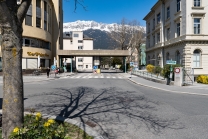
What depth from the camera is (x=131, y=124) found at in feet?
Result: 15.6

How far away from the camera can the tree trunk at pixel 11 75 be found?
2859mm

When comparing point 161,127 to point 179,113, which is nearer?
point 161,127

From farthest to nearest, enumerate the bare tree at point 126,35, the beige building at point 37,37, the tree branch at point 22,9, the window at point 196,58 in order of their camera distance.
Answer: the bare tree at point 126,35
the beige building at point 37,37
the window at point 196,58
the tree branch at point 22,9

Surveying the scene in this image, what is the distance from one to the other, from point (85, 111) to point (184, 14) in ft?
81.4

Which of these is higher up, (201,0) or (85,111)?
(201,0)

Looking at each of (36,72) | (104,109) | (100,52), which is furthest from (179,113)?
(100,52)

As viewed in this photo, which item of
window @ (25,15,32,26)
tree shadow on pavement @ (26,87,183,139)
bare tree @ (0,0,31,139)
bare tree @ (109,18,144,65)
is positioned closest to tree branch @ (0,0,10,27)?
bare tree @ (0,0,31,139)

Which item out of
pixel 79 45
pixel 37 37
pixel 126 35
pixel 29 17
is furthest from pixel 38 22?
pixel 79 45

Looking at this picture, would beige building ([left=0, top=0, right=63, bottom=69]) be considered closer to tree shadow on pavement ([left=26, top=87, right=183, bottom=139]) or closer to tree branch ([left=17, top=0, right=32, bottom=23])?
tree shadow on pavement ([left=26, top=87, right=183, bottom=139])

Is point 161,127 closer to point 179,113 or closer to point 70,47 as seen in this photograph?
point 179,113

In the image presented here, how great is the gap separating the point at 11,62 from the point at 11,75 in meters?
0.25

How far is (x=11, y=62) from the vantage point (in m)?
2.89

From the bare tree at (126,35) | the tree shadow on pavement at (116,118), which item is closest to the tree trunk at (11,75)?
the tree shadow on pavement at (116,118)

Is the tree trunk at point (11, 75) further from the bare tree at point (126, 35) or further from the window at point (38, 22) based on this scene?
the bare tree at point (126, 35)
